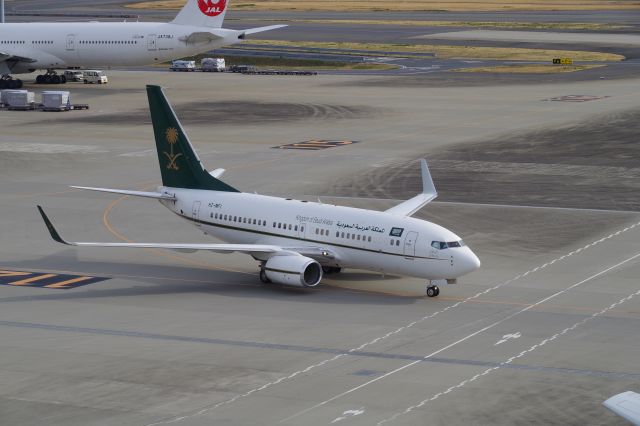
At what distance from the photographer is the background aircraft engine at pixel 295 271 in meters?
48.4

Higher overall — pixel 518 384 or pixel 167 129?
pixel 167 129

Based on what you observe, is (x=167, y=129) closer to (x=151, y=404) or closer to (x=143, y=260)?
(x=143, y=260)

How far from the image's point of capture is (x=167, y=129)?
55688mm

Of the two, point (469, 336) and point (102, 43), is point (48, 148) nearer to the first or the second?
point (102, 43)

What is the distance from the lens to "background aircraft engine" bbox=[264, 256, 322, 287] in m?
48.4

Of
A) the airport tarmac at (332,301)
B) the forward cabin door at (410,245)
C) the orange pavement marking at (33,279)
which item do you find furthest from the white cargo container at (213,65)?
the forward cabin door at (410,245)

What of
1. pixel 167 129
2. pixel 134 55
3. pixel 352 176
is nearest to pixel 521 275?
pixel 167 129

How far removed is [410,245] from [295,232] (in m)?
5.56

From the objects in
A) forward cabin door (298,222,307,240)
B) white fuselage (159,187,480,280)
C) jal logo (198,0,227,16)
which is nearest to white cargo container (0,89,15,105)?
jal logo (198,0,227,16)

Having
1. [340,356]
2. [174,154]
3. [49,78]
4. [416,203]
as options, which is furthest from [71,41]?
[340,356]

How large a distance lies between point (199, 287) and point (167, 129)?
8.51m

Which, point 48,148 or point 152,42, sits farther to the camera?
point 152,42

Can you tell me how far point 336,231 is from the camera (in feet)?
163

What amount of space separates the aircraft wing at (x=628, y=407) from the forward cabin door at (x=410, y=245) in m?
24.1
